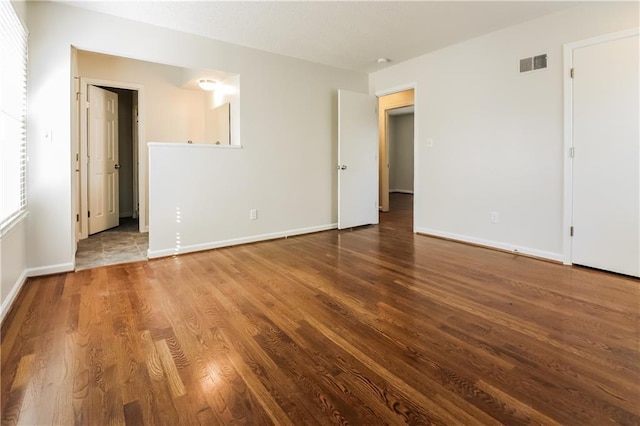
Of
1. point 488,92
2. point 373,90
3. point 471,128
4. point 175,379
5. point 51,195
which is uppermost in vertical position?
point 373,90

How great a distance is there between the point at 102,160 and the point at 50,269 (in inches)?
93.9

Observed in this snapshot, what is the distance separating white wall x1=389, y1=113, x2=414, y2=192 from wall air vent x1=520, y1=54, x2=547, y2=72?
6.97 meters

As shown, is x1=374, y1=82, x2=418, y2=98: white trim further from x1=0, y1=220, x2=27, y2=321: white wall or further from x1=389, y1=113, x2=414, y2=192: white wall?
x1=389, y1=113, x2=414, y2=192: white wall

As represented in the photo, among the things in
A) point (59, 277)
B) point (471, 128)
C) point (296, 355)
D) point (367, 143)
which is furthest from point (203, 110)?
point (296, 355)

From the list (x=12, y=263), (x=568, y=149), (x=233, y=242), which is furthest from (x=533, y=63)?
(x=12, y=263)

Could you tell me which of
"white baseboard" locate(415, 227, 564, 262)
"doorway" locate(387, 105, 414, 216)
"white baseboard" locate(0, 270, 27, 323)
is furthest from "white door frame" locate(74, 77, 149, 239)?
"doorway" locate(387, 105, 414, 216)

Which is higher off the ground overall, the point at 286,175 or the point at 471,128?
the point at 471,128

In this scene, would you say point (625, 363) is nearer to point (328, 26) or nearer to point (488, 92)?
point (488, 92)

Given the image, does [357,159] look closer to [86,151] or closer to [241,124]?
[241,124]

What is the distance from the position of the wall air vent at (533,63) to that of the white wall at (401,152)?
6.97 meters

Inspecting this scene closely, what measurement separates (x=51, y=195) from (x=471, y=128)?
172 inches

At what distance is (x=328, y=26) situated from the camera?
11.2 feet

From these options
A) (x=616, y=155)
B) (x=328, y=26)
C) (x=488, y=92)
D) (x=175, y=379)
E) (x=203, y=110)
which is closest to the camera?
(x=175, y=379)

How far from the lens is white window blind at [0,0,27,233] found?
2191 millimetres
